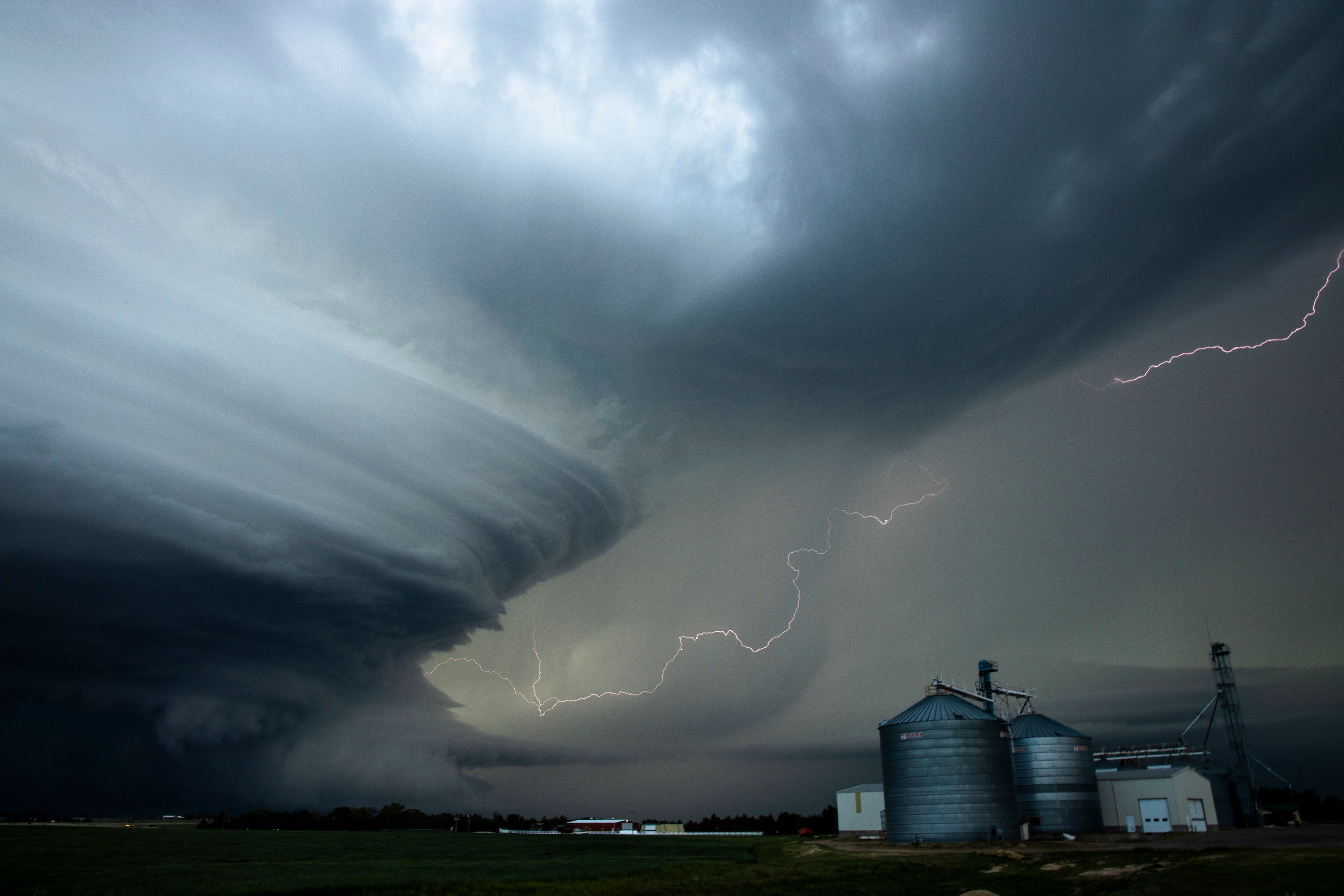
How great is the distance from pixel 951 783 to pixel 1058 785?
1756 centimetres

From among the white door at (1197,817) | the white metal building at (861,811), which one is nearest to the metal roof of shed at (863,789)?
the white metal building at (861,811)

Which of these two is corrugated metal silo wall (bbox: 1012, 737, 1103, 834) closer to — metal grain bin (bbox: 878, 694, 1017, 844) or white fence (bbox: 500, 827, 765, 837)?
metal grain bin (bbox: 878, 694, 1017, 844)

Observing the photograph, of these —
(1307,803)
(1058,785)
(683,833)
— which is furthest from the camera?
(683,833)

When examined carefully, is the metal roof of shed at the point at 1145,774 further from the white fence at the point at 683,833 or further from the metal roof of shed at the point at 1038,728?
the white fence at the point at 683,833

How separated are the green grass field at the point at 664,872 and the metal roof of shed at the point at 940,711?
53.5 feet

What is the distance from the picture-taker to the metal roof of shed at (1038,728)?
88.8 metres

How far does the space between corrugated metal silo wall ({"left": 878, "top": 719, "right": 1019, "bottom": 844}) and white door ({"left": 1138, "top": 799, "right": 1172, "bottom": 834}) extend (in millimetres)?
18945

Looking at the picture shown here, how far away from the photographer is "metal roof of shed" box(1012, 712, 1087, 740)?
8875 centimetres

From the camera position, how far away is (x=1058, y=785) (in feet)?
276

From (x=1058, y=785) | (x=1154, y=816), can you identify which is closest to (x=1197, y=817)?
(x=1154, y=816)

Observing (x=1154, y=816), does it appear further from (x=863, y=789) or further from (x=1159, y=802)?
(x=863, y=789)

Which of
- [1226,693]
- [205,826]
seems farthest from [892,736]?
[205,826]

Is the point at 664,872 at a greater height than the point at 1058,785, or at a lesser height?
lesser

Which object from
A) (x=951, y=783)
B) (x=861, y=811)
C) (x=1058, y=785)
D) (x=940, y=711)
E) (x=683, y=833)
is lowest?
(x=683, y=833)
